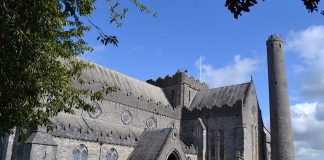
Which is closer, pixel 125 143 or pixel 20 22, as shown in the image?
pixel 20 22

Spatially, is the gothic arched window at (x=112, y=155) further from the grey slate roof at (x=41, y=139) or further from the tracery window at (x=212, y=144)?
the tracery window at (x=212, y=144)

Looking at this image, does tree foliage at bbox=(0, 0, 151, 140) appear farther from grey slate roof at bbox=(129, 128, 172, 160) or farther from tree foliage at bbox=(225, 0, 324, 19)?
grey slate roof at bbox=(129, 128, 172, 160)

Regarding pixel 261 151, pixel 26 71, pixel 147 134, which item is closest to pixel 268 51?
pixel 261 151

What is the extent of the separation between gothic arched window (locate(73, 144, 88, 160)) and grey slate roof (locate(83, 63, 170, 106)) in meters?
6.74

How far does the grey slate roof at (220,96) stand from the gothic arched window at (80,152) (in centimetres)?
1702

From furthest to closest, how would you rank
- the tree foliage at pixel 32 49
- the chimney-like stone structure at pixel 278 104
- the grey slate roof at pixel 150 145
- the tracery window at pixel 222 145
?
the chimney-like stone structure at pixel 278 104
the tracery window at pixel 222 145
the grey slate roof at pixel 150 145
the tree foliage at pixel 32 49

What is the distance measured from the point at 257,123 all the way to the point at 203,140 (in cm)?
649

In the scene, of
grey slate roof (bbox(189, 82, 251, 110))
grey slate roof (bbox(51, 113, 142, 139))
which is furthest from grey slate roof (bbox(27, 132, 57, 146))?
grey slate roof (bbox(189, 82, 251, 110))

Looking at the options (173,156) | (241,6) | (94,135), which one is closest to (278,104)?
(173,156)

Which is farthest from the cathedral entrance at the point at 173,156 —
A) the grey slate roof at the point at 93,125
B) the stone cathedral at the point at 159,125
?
the grey slate roof at the point at 93,125

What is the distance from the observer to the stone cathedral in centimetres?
A: 2594

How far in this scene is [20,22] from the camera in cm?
859

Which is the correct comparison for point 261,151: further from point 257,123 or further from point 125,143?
point 125,143

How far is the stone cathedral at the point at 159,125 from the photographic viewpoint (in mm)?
25938
